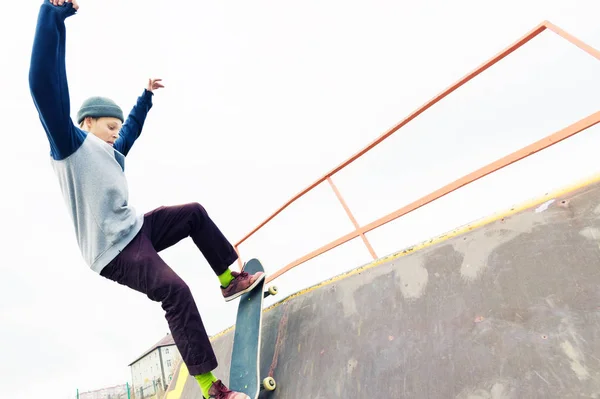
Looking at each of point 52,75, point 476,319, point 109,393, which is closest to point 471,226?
point 476,319

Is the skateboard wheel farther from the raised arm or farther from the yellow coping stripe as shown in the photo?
the raised arm

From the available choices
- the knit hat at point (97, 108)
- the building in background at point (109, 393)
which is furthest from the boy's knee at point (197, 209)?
the building in background at point (109, 393)

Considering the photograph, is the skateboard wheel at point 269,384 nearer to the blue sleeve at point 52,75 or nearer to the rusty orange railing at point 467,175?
the rusty orange railing at point 467,175

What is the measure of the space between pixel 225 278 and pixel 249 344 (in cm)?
50

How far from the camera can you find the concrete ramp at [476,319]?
127cm

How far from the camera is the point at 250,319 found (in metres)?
2.65

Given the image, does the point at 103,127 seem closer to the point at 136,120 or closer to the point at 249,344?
the point at 136,120

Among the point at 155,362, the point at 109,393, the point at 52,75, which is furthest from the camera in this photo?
the point at 155,362

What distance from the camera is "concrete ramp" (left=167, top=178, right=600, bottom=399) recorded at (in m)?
1.27

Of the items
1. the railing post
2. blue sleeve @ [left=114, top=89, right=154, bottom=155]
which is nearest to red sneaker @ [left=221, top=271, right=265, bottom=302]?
the railing post

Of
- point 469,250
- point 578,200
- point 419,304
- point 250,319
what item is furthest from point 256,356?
point 578,200

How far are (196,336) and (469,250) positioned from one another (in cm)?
157

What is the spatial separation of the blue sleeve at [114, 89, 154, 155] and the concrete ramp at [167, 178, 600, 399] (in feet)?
6.26

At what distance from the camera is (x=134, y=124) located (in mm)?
2777
